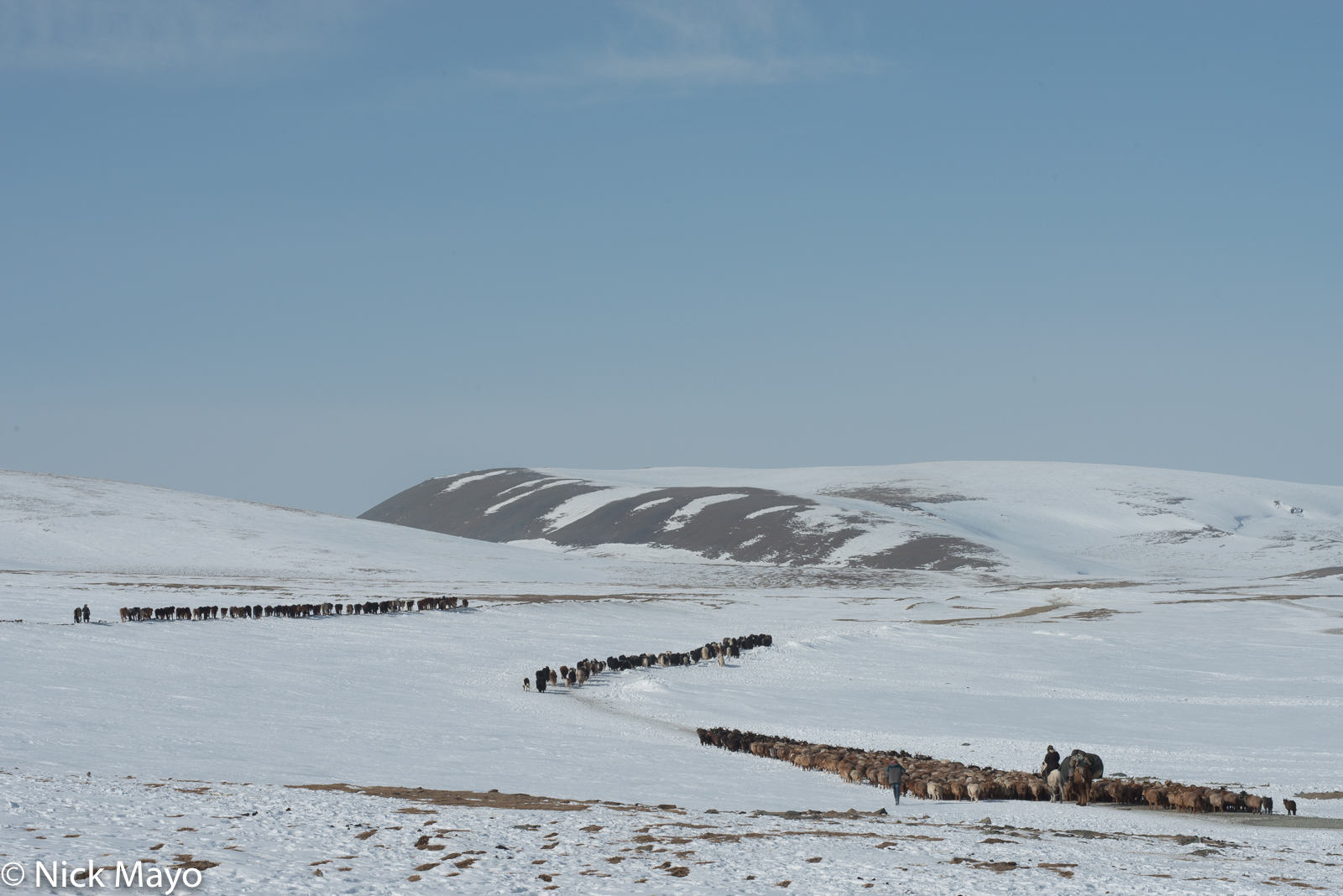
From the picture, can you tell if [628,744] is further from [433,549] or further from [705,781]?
[433,549]

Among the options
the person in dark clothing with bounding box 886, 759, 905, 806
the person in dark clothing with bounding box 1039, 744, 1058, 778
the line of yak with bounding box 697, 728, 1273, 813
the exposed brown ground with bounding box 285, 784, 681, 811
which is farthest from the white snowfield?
the exposed brown ground with bounding box 285, 784, 681, 811

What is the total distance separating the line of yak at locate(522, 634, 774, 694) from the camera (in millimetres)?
35213

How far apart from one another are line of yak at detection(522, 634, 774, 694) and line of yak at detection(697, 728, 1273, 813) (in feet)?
46.4

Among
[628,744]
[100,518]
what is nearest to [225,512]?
[100,518]

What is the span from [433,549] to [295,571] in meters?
21.0

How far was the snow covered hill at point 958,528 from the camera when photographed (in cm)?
13038

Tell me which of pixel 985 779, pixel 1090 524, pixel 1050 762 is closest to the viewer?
pixel 985 779

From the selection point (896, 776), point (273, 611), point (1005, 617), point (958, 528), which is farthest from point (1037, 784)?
point (958, 528)

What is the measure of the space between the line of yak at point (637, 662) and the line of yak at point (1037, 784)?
14139 millimetres

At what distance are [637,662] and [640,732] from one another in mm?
14298

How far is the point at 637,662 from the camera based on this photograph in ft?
134

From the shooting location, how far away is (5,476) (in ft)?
381

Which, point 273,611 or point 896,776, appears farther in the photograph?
Result: point 273,611

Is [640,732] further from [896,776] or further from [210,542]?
[210,542]
